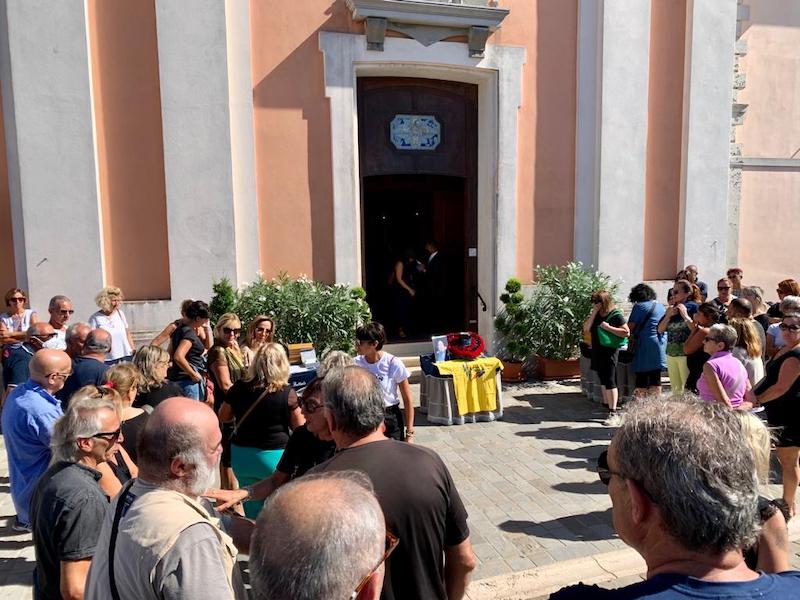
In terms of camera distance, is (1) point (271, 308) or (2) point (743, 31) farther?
(2) point (743, 31)

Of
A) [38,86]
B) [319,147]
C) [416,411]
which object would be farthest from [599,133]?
[38,86]

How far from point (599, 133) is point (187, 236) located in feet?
22.8

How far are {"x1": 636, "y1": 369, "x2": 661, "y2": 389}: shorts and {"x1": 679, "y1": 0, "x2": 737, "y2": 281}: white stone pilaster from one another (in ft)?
14.5

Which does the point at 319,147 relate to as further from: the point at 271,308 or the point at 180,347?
the point at 180,347

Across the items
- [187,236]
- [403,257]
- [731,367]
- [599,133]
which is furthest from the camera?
[403,257]

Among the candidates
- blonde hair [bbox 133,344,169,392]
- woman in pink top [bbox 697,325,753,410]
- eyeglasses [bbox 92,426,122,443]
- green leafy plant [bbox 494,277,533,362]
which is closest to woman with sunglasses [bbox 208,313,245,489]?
blonde hair [bbox 133,344,169,392]

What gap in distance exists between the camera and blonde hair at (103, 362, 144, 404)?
12.8 feet

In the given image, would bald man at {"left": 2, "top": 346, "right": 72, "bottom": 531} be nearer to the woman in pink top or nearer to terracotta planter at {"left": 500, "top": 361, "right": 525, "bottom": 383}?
Result: the woman in pink top

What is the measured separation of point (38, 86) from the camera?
791 cm

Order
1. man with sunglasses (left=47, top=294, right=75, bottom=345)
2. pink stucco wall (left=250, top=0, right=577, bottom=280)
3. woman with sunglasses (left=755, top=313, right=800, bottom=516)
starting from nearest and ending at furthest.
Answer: woman with sunglasses (left=755, top=313, right=800, bottom=516)
man with sunglasses (left=47, top=294, right=75, bottom=345)
pink stucco wall (left=250, top=0, right=577, bottom=280)

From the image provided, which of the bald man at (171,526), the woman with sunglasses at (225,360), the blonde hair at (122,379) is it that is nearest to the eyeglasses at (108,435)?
the bald man at (171,526)

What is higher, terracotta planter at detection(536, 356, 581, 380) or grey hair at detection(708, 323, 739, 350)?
grey hair at detection(708, 323, 739, 350)

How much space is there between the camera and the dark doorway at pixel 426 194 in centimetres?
1006

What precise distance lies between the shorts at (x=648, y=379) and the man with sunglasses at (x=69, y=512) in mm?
6296
